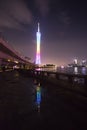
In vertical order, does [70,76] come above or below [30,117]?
above

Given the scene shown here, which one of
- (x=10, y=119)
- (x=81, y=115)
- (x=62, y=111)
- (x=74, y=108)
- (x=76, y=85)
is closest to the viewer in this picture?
(x=10, y=119)

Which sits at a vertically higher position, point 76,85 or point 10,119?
point 76,85

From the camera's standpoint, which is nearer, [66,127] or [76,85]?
[66,127]

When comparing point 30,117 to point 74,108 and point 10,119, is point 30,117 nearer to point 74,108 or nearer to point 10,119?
point 10,119

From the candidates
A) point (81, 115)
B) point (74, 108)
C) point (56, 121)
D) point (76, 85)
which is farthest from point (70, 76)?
point (56, 121)

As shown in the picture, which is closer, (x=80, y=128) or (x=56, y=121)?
(x=80, y=128)

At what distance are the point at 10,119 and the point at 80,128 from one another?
2732 mm

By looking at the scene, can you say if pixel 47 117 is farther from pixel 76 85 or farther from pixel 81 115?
pixel 76 85

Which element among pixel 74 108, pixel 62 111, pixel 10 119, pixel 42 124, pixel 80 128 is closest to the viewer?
pixel 80 128

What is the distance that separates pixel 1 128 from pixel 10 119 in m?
1.18

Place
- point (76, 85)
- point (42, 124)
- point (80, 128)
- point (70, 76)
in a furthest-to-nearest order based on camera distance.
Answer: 1. point (70, 76)
2. point (76, 85)
3. point (42, 124)
4. point (80, 128)

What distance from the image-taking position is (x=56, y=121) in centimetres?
720

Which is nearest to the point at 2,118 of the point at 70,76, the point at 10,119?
the point at 10,119

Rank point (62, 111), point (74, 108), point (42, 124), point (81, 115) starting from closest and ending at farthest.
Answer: point (42, 124), point (81, 115), point (62, 111), point (74, 108)
